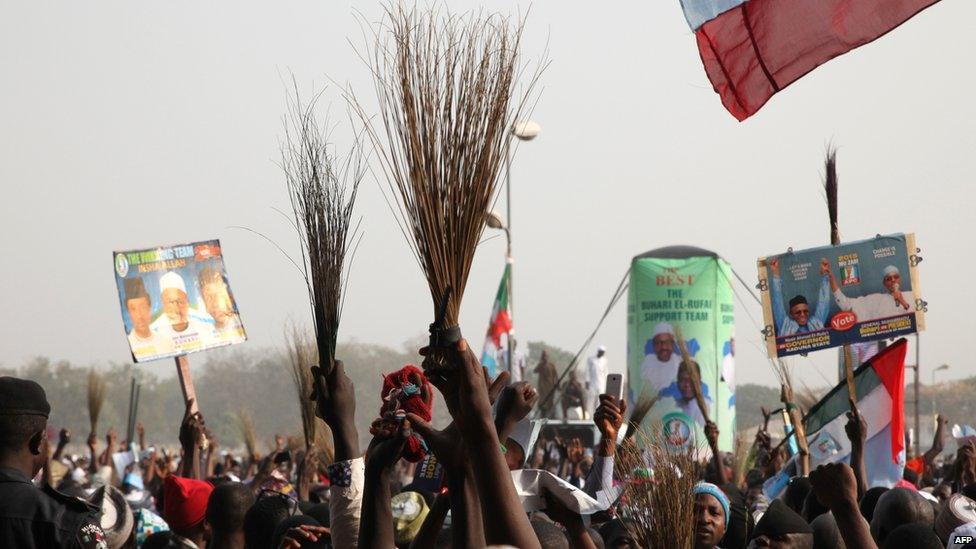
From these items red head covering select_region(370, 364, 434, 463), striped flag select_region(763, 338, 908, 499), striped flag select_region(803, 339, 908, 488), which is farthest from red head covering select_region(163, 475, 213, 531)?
striped flag select_region(803, 339, 908, 488)

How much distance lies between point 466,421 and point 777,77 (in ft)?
12.6

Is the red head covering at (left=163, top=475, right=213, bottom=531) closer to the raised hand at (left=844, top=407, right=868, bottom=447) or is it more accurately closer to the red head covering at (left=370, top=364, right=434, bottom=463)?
the red head covering at (left=370, top=364, right=434, bottom=463)

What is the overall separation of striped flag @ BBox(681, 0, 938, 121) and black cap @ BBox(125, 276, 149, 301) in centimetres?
765

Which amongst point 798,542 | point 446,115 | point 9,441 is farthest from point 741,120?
point 9,441

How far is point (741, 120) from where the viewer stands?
7008 millimetres

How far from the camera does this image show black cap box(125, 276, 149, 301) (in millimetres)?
12906

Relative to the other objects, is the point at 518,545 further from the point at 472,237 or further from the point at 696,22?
the point at 696,22

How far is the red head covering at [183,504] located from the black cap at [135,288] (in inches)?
268

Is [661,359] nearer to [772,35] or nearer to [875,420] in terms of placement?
[875,420]

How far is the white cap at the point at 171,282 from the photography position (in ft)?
42.5

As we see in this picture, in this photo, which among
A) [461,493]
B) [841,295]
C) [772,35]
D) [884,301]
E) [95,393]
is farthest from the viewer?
[95,393]

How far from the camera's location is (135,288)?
42.5ft

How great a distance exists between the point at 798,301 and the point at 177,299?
6.21 m

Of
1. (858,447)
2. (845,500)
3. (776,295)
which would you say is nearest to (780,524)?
(845,500)
